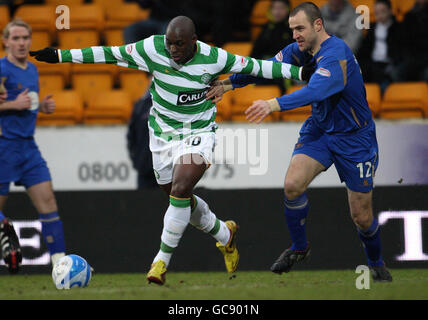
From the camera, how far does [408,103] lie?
9281 millimetres

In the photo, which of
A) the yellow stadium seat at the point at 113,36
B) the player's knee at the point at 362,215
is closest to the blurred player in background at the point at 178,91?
the player's knee at the point at 362,215

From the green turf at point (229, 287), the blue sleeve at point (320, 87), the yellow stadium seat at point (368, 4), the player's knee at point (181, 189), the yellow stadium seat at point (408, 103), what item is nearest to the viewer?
the green turf at point (229, 287)

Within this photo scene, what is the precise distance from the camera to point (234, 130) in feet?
30.7

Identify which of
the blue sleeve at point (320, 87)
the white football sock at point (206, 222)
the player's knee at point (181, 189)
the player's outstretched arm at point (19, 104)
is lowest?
the white football sock at point (206, 222)

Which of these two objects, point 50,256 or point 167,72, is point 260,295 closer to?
point 167,72

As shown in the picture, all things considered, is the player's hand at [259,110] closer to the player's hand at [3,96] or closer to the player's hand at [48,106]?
the player's hand at [48,106]

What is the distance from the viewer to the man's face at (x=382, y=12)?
9.89 meters

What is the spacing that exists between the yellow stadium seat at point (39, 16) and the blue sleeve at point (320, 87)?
6292 mm

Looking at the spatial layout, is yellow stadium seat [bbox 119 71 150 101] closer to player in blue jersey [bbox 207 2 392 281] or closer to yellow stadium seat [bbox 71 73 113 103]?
yellow stadium seat [bbox 71 73 113 103]

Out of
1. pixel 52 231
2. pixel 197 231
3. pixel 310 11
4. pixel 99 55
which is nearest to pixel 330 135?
pixel 310 11

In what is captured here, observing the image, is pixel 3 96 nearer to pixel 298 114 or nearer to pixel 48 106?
pixel 48 106

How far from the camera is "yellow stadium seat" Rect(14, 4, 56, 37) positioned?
11.5m

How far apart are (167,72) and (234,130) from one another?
3102mm

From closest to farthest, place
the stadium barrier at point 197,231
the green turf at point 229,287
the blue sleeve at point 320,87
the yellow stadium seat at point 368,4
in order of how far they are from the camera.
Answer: the green turf at point 229,287
the blue sleeve at point 320,87
the stadium barrier at point 197,231
the yellow stadium seat at point 368,4
